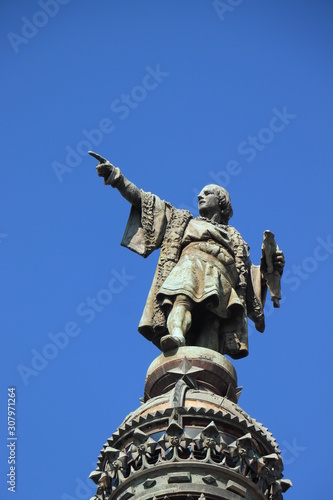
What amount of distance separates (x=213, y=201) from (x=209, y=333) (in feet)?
10.0

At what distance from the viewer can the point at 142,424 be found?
57.6ft

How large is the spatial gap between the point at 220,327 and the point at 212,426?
405 centimetres

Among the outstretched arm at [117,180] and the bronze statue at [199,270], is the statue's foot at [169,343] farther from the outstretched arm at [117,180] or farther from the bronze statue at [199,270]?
the outstretched arm at [117,180]

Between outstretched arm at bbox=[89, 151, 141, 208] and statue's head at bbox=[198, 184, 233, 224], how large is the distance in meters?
1.26

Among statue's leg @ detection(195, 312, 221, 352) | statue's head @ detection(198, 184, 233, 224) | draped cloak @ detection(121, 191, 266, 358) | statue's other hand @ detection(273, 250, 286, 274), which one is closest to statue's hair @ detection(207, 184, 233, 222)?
statue's head @ detection(198, 184, 233, 224)

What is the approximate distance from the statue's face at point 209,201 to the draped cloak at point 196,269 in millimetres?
295

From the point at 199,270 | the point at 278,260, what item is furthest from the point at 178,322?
the point at 278,260

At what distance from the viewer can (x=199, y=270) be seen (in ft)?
68.3

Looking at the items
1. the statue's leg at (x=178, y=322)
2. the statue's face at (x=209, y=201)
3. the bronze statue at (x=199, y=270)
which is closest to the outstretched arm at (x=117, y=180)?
the bronze statue at (x=199, y=270)

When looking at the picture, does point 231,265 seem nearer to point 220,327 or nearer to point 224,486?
point 220,327

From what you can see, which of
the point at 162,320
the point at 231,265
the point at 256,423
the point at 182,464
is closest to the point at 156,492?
the point at 182,464

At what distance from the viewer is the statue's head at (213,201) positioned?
73.5ft

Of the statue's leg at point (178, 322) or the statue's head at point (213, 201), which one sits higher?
the statue's head at point (213, 201)

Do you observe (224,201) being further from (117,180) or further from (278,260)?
(117,180)
